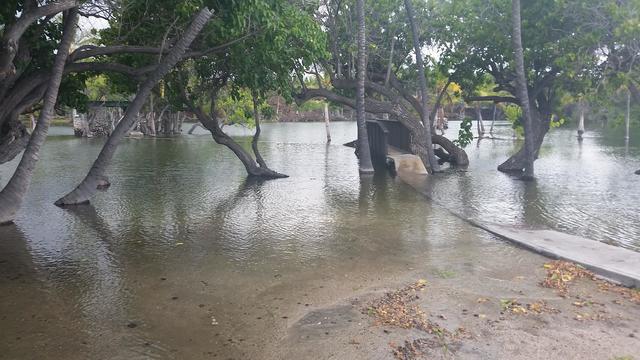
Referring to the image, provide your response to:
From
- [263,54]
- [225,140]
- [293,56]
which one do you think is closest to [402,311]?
[263,54]

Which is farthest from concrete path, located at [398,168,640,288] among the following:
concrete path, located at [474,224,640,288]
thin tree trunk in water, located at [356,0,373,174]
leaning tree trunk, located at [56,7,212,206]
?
thin tree trunk in water, located at [356,0,373,174]

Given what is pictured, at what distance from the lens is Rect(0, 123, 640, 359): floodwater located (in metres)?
5.88

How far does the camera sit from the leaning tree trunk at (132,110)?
11484 mm

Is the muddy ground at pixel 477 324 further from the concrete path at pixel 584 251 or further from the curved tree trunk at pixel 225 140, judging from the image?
the curved tree trunk at pixel 225 140

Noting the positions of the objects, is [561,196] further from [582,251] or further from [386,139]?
[386,139]

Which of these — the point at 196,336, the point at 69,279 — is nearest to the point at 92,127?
the point at 69,279

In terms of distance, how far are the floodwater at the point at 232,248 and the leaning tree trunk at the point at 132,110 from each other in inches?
18.8

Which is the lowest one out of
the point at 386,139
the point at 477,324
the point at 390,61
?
the point at 477,324

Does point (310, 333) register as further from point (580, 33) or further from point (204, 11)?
point (580, 33)

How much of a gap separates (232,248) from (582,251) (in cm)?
604

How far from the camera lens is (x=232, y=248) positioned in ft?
31.3

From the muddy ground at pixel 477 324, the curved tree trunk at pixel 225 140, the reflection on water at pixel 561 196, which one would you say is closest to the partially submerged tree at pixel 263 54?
the curved tree trunk at pixel 225 140

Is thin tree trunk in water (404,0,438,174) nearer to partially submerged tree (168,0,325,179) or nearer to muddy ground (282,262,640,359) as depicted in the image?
partially submerged tree (168,0,325,179)

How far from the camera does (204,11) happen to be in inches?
445
